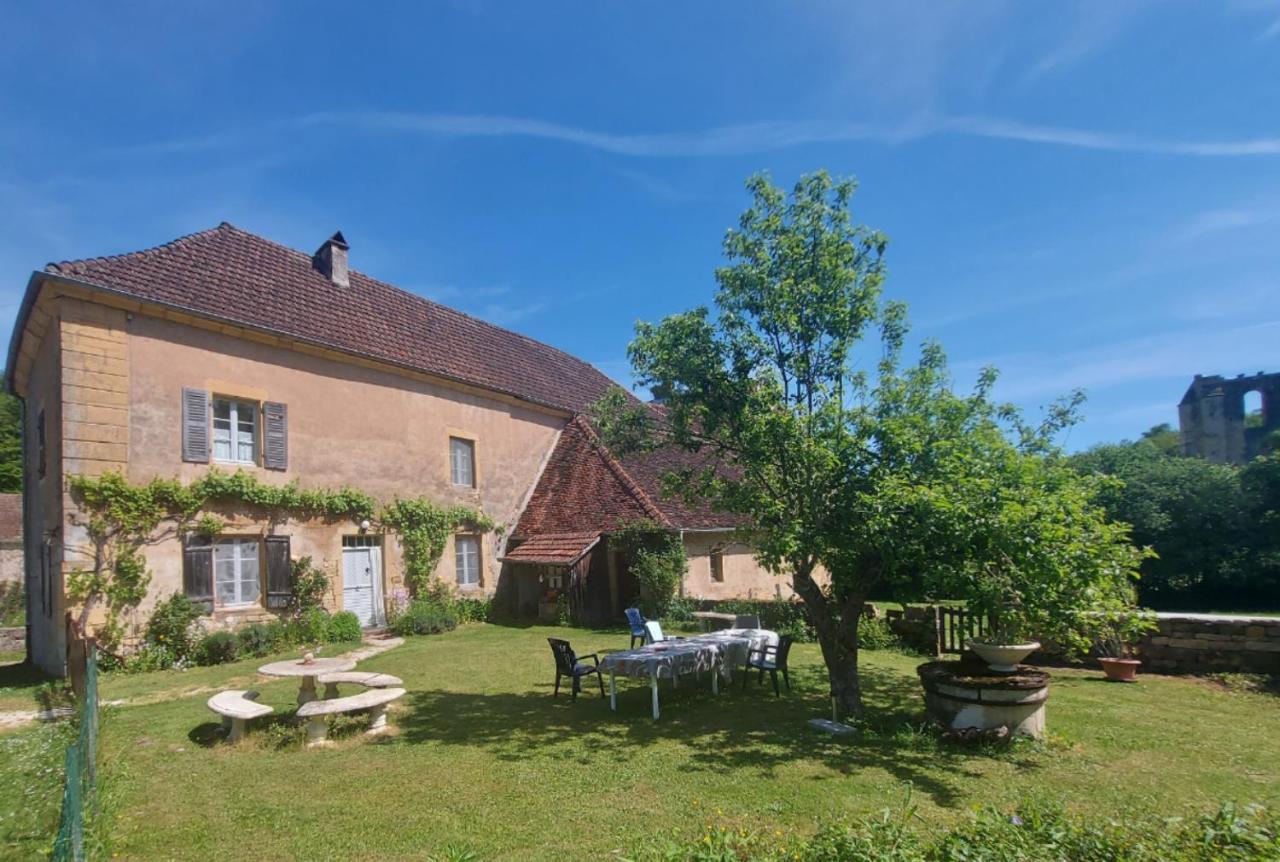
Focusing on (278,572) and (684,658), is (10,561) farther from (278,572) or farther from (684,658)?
(684,658)

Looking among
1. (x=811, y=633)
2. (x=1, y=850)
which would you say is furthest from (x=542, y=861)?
(x=811, y=633)

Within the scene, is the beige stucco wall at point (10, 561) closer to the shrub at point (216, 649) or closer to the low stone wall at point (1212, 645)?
the shrub at point (216, 649)

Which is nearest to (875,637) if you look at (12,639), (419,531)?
(419,531)

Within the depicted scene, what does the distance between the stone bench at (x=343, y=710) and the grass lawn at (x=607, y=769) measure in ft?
0.71

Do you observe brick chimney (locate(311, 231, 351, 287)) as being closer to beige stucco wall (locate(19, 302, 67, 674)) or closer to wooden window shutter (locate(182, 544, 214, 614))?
beige stucco wall (locate(19, 302, 67, 674))

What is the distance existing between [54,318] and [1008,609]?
15955 mm

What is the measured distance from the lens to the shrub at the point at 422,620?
16172 mm

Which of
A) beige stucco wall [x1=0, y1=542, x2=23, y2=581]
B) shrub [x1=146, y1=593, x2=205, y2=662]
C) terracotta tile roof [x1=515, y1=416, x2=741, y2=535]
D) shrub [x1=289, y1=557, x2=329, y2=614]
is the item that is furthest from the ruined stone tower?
beige stucco wall [x1=0, y1=542, x2=23, y2=581]

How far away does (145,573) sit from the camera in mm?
12414

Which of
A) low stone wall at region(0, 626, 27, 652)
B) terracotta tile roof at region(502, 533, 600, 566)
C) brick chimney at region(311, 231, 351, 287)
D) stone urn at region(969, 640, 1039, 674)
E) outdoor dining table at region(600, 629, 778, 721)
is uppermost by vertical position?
brick chimney at region(311, 231, 351, 287)

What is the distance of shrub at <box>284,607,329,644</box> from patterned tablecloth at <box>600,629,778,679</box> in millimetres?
7982

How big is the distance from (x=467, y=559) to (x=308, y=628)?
5.22 meters

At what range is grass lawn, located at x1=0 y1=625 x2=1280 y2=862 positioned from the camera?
5082mm

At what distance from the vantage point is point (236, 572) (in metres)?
13.8
